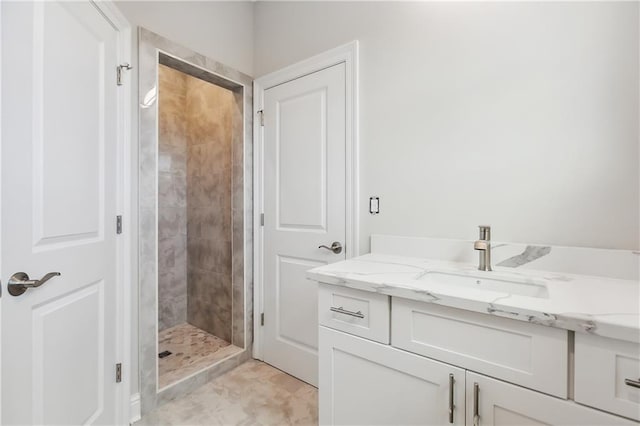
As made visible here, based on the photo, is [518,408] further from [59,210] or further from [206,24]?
[206,24]

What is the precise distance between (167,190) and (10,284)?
1999 mm

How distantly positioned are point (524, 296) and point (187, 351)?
2354 millimetres

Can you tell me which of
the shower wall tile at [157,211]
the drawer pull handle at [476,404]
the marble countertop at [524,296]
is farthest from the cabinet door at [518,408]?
the shower wall tile at [157,211]

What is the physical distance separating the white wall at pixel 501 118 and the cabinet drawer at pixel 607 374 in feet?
2.06

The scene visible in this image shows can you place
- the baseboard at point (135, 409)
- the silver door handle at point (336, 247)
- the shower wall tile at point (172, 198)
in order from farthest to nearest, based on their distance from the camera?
the shower wall tile at point (172, 198) → the silver door handle at point (336, 247) → the baseboard at point (135, 409)

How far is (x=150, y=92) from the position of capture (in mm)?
1647

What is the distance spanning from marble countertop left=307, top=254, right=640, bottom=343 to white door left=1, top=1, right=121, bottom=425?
0.97 m

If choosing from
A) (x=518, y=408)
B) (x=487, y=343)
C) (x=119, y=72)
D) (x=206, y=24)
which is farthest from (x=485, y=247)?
(x=206, y=24)

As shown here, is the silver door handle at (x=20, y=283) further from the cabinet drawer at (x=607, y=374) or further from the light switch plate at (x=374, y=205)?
the cabinet drawer at (x=607, y=374)

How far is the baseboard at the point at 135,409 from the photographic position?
62.1 inches

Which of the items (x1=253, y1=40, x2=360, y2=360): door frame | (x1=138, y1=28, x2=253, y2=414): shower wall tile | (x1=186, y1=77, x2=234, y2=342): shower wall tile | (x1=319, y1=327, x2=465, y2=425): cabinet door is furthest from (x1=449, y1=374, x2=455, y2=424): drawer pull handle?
(x1=186, y1=77, x2=234, y2=342): shower wall tile

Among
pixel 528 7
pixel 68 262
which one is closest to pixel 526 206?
pixel 528 7

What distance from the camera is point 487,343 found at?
84cm

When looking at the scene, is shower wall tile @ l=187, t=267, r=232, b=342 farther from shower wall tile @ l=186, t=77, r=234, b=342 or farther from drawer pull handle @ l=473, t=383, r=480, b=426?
drawer pull handle @ l=473, t=383, r=480, b=426
